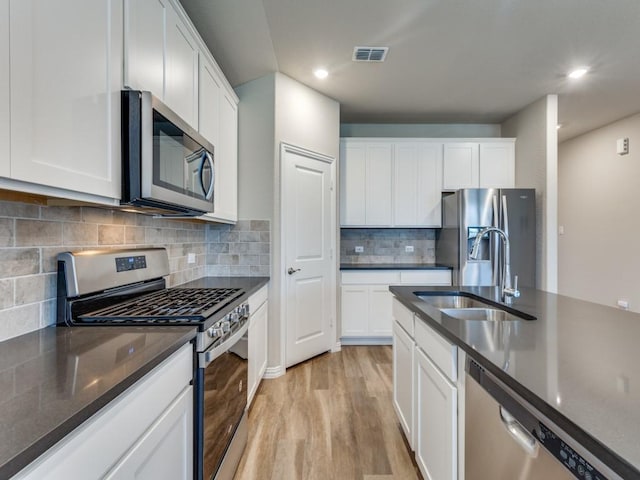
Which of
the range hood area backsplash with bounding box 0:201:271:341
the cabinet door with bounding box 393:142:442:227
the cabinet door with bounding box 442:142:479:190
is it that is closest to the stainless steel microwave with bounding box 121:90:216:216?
the range hood area backsplash with bounding box 0:201:271:341

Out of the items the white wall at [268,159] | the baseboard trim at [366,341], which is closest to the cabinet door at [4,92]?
the white wall at [268,159]

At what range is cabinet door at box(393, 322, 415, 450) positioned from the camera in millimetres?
1730

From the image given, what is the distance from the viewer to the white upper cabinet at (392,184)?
3.84m

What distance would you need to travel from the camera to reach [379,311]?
3611 mm

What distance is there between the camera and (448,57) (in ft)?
8.87

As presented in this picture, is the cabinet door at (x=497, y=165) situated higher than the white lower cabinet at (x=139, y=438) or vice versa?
the cabinet door at (x=497, y=165)

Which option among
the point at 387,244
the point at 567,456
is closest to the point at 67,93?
the point at 567,456

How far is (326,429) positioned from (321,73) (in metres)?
2.80

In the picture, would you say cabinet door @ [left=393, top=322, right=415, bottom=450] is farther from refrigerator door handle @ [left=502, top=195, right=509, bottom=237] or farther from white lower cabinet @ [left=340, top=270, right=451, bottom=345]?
refrigerator door handle @ [left=502, top=195, right=509, bottom=237]

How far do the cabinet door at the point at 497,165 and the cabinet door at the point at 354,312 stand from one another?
1929 mm

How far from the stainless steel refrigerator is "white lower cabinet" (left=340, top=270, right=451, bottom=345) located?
12.8 inches

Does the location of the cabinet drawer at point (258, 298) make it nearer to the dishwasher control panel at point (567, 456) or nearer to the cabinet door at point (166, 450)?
the cabinet door at point (166, 450)

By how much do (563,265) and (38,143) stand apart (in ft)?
20.3

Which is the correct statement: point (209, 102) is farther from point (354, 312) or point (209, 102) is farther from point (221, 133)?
point (354, 312)
